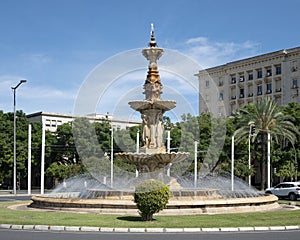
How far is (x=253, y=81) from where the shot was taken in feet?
284

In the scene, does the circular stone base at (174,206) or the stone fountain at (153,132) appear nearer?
the circular stone base at (174,206)

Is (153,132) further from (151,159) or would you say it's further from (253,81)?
(253,81)

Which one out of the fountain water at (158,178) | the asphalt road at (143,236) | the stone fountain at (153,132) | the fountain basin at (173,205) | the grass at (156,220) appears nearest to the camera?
the asphalt road at (143,236)

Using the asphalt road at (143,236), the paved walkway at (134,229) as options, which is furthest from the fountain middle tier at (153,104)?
the asphalt road at (143,236)

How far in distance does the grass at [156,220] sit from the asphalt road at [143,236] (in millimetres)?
1228

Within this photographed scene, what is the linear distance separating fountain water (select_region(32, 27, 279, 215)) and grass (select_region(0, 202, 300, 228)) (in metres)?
1.23

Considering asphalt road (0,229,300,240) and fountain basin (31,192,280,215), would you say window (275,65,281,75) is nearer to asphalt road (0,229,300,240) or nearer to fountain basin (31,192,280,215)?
fountain basin (31,192,280,215)

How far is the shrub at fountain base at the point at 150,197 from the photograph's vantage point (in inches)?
671

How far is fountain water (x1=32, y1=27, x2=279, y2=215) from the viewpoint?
2045cm

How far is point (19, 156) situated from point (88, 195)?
38089mm

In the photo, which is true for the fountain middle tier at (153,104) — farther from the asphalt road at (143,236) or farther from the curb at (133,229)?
the asphalt road at (143,236)

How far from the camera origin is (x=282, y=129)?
4938 centimetres

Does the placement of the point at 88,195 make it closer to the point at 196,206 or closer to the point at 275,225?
the point at 196,206

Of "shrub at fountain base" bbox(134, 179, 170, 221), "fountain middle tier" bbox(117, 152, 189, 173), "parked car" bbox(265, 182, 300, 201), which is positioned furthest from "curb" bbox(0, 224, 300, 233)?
"parked car" bbox(265, 182, 300, 201)
